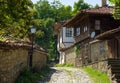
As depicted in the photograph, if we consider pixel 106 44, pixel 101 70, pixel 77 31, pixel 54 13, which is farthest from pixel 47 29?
pixel 101 70

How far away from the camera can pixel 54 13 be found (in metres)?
59.4

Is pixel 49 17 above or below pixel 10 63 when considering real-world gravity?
above

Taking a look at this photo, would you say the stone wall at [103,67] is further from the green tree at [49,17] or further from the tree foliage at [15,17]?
the green tree at [49,17]

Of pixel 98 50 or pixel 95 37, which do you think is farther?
pixel 98 50

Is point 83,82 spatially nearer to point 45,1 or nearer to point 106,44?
point 106,44

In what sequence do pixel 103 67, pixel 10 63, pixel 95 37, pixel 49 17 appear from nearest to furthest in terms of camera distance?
1. pixel 10 63
2. pixel 103 67
3. pixel 95 37
4. pixel 49 17

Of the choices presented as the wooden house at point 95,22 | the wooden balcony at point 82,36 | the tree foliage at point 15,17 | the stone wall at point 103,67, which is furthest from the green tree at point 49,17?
the tree foliage at point 15,17

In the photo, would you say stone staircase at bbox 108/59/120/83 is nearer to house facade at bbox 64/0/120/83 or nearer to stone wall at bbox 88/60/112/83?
stone wall at bbox 88/60/112/83

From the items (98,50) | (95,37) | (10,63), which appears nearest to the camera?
(10,63)

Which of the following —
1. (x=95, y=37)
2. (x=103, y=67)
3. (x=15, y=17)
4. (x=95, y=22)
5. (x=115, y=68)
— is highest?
(x=95, y=22)

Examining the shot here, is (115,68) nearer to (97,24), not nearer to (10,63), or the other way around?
(10,63)

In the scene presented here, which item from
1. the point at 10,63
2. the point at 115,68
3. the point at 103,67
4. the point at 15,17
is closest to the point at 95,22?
the point at 103,67

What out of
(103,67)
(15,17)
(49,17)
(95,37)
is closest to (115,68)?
(103,67)

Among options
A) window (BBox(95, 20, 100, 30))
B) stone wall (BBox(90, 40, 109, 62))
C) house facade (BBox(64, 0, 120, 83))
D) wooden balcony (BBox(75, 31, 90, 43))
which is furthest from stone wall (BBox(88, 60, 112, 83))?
wooden balcony (BBox(75, 31, 90, 43))
